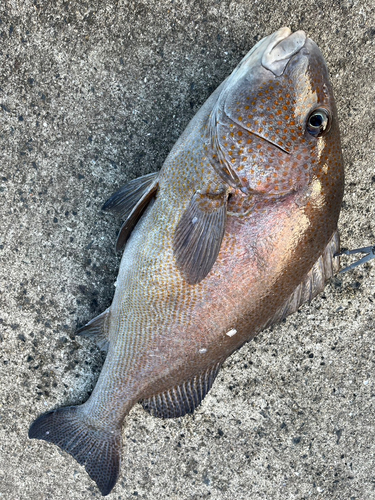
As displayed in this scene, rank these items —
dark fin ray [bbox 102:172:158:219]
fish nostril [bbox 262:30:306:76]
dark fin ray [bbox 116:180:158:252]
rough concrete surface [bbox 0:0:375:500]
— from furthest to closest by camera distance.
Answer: rough concrete surface [bbox 0:0:375:500], dark fin ray [bbox 102:172:158:219], dark fin ray [bbox 116:180:158:252], fish nostril [bbox 262:30:306:76]

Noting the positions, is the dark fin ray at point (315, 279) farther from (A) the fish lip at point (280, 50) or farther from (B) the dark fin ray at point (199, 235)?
(A) the fish lip at point (280, 50)

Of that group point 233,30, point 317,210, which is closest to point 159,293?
point 317,210

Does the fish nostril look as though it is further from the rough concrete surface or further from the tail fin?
the tail fin

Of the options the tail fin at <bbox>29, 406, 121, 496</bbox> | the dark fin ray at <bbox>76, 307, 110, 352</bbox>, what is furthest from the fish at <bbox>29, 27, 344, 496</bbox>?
the tail fin at <bbox>29, 406, 121, 496</bbox>

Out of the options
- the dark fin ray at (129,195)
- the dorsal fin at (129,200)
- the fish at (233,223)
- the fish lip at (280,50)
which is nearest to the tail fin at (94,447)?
the fish at (233,223)

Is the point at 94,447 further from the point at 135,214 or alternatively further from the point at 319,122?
the point at 319,122

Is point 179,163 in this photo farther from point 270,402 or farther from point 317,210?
point 270,402
